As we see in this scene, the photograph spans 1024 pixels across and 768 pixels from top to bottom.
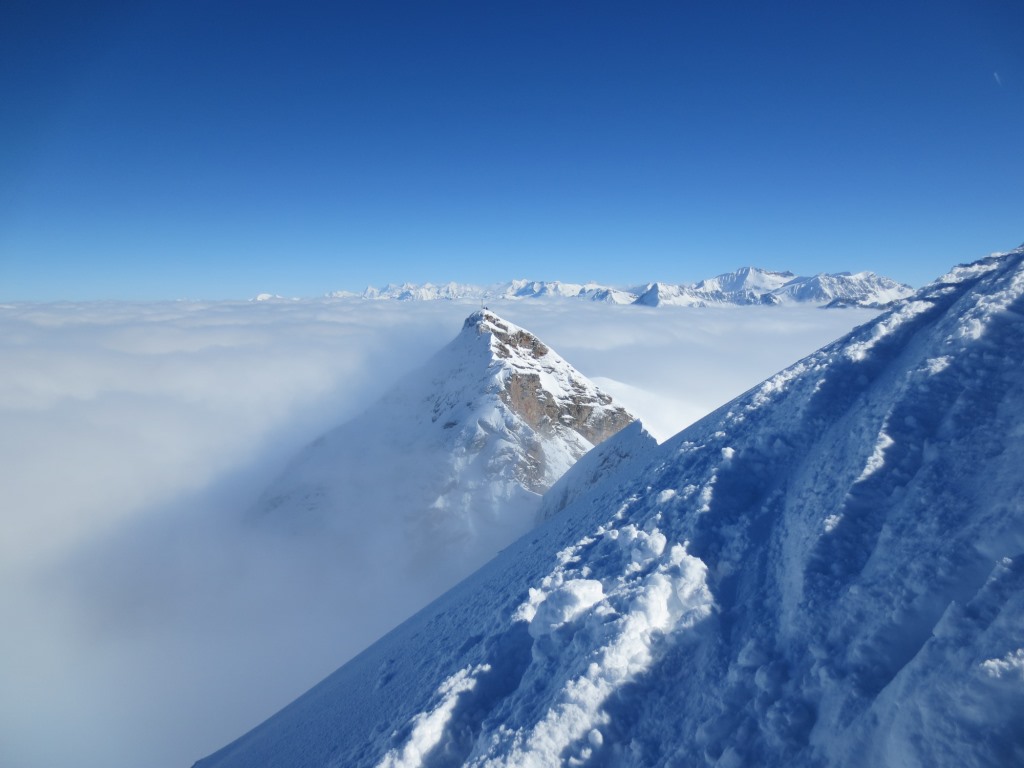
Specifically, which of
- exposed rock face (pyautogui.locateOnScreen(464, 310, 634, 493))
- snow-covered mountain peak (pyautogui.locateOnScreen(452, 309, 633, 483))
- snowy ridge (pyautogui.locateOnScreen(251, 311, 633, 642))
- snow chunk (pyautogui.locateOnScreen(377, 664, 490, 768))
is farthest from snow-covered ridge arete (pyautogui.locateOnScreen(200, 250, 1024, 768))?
exposed rock face (pyautogui.locateOnScreen(464, 310, 634, 493))

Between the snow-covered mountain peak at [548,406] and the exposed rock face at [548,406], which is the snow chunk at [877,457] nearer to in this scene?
the snow-covered mountain peak at [548,406]

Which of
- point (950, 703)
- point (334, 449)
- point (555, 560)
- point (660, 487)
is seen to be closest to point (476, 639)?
point (555, 560)

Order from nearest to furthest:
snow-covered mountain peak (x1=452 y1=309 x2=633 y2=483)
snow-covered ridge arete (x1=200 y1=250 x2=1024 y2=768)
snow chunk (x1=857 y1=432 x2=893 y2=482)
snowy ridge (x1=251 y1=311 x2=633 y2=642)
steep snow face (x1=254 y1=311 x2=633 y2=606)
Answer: snow-covered ridge arete (x1=200 y1=250 x2=1024 y2=768), snow chunk (x1=857 y1=432 x2=893 y2=482), snowy ridge (x1=251 y1=311 x2=633 y2=642), steep snow face (x1=254 y1=311 x2=633 y2=606), snow-covered mountain peak (x1=452 y1=309 x2=633 y2=483)

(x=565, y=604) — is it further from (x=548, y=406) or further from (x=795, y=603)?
(x=548, y=406)

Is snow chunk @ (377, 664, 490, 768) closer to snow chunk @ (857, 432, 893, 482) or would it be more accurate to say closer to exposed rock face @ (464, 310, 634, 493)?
snow chunk @ (857, 432, 893, 482)

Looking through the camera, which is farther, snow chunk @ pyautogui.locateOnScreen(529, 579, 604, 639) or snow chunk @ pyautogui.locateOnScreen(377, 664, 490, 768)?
snow chunk @ pyautogui.locateOnScreen(529, 579, 604, 639)
